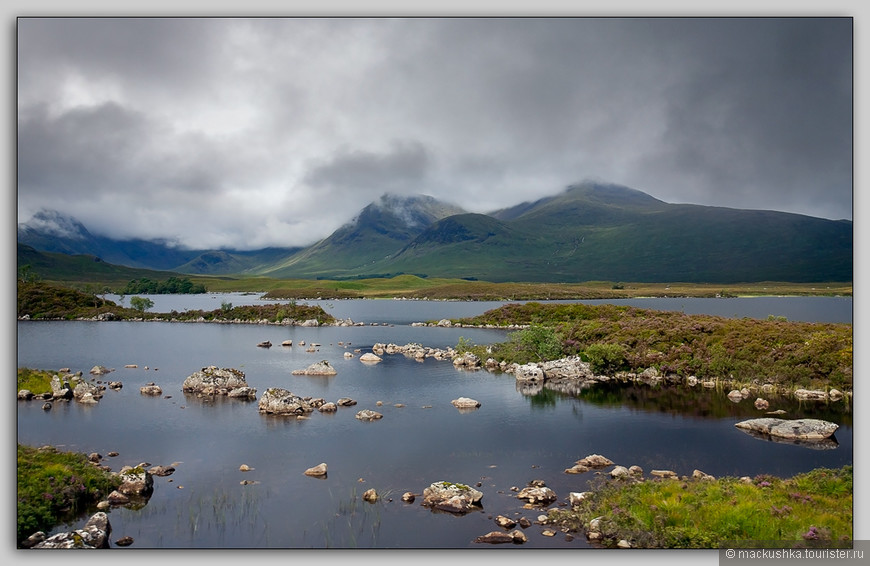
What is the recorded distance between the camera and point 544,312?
2672 inches

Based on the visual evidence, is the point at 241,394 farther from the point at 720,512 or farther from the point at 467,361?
the point at 720,512

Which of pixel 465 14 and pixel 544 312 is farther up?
pixel 465 14

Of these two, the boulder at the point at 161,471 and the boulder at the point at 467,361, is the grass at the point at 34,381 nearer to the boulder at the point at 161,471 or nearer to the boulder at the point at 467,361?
the boulder at the point at 161,471

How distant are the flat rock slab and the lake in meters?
0.70

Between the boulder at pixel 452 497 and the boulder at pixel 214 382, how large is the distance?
1923cm

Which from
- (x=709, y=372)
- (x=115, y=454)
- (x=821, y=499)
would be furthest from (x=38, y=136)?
(x=709, y=372)

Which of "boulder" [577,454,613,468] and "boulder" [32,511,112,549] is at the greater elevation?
"boulder" [32,511,112,549]

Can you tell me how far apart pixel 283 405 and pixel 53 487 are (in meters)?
12.7

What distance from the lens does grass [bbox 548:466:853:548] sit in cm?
1123

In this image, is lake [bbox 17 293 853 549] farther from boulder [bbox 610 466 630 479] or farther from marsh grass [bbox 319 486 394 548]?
boulder [bbox 610 466 630 479]

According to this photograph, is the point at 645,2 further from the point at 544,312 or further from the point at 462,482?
the point at 544,312

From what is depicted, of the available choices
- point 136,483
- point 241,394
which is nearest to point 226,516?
point 136,483

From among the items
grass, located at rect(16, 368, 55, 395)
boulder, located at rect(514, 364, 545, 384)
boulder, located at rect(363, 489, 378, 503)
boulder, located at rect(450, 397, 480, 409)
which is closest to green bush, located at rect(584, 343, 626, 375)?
boulder, located at rect(514, 364, 545, 384)

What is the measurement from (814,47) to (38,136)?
68.5ft
